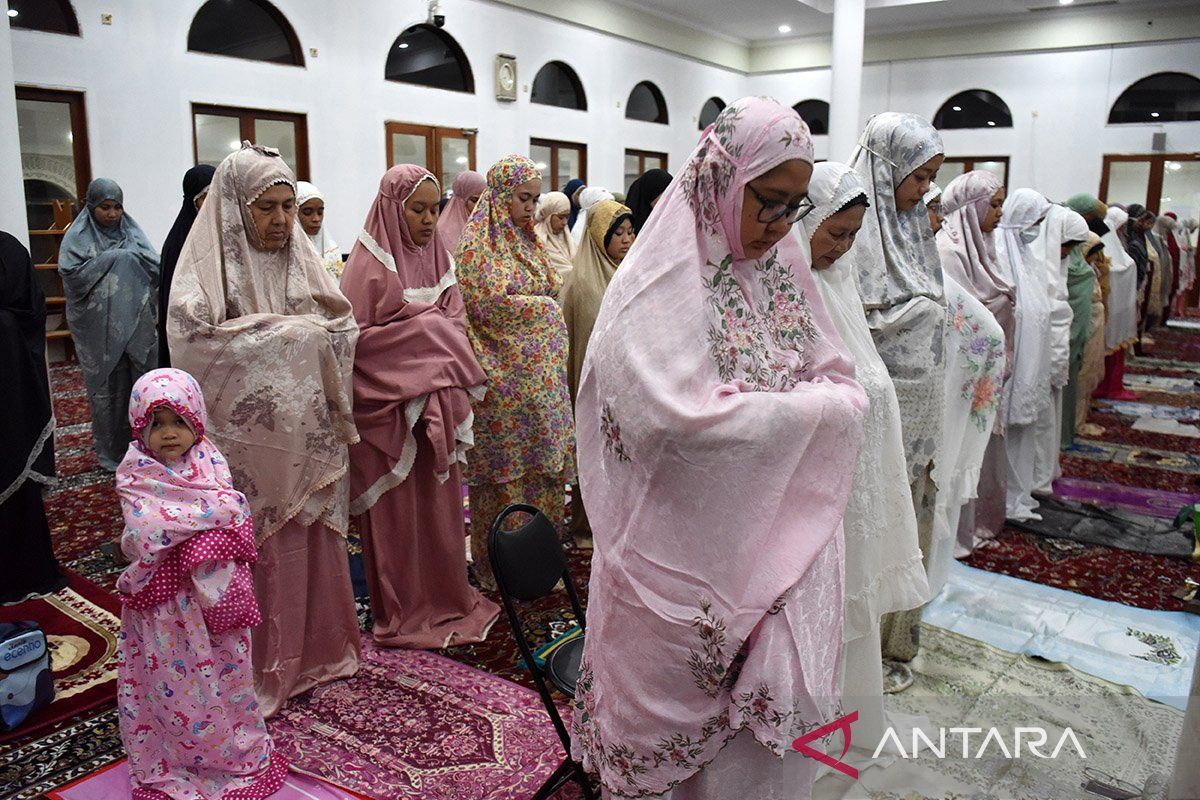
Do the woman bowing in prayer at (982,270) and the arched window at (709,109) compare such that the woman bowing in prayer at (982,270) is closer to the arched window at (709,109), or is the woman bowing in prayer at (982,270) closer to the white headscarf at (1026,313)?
the white headscarf at (1026,313)

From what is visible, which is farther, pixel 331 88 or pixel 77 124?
pixel 331 88

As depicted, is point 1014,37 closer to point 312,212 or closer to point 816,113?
point 816,113

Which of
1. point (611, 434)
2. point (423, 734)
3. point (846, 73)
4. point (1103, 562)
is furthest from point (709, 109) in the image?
point (611, 434)

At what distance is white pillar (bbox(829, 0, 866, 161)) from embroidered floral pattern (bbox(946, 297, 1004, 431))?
27.3ft

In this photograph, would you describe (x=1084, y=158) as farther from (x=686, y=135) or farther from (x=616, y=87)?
(x=616, y=87)

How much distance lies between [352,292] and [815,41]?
45.2 feet

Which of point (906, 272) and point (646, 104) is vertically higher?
point (646, 104)

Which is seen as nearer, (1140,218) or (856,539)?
(856,539)

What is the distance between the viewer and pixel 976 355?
3338 millimetres

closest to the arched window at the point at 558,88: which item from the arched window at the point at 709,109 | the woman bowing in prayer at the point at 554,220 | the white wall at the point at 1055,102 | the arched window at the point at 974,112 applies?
the arched window at the point at 709,109

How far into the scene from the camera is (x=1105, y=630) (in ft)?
11.3

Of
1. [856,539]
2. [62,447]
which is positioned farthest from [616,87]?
[856,539]

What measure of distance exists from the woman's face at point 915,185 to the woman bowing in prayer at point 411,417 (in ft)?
5.13

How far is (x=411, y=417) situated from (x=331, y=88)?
6.65 meters
